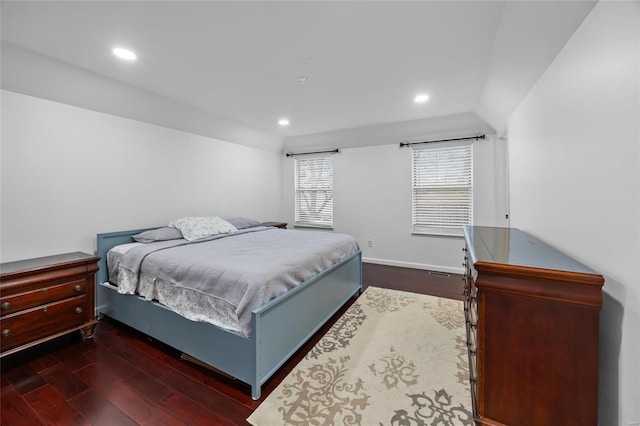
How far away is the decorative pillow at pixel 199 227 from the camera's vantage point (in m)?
3.18

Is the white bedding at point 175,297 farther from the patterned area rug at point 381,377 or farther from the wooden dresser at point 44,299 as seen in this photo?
the patterned area rug at point 381,377

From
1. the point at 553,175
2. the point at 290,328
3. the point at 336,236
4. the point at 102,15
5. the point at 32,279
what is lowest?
the point at 290,328

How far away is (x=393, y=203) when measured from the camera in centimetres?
466

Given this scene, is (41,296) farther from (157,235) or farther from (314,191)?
(314,191)

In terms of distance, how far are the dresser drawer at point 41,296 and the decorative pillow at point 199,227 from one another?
3.50 ft

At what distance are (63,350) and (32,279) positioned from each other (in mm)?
672

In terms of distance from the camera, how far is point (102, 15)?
1735mm

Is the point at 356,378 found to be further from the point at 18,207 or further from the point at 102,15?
the point at 18,207

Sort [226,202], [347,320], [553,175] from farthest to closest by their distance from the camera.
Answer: [226,202] < [347,320] < [553,175]

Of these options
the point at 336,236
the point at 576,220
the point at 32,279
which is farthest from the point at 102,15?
the point at 576,220

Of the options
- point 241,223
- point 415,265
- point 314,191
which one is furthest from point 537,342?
point 314,191

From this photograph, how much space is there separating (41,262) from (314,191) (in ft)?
13.5

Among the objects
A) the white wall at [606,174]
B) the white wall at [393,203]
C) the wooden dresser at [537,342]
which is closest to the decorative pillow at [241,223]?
the white wall at [393,203]

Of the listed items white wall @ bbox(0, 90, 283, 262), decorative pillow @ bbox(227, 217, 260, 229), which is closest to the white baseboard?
decorative pillow @ bbox(227, 217, 260, 229)
